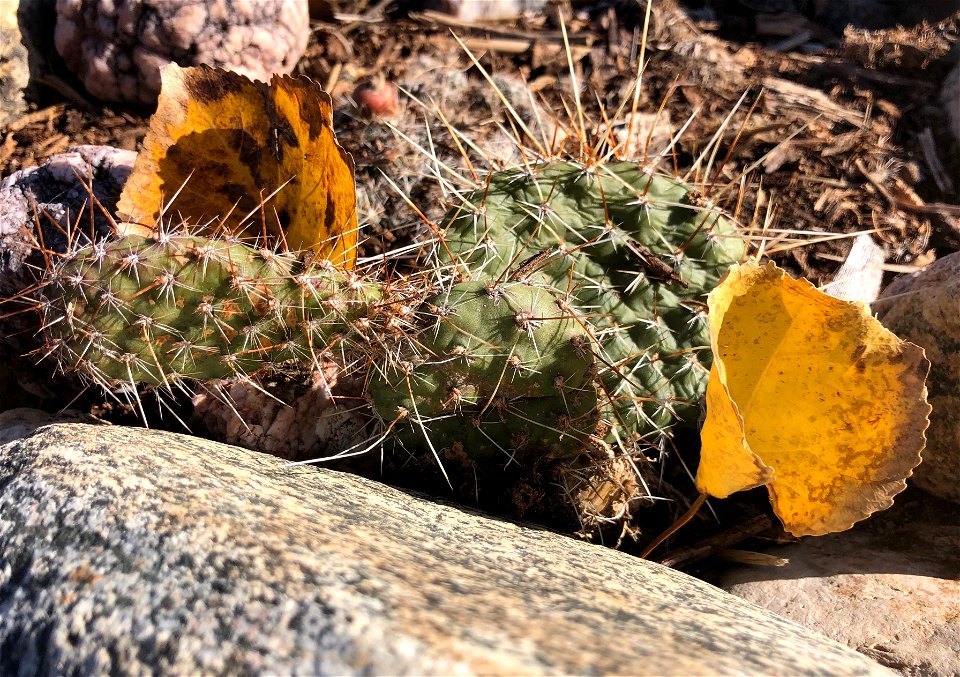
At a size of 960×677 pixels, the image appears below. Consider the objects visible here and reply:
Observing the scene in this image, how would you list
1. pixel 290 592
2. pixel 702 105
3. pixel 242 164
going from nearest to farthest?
pixel 290 592, pixel 242 164, pixel 702 105

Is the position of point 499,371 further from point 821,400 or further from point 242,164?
point 242,164

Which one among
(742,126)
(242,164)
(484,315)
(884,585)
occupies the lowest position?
(884,585)

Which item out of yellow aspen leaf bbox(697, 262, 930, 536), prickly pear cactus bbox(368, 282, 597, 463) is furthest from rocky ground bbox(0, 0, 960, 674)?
prickly pear cactus bbox(368, 282, 597, 463)

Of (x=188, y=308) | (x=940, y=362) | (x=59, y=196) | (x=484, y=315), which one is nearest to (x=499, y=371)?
(x=484, y=315)

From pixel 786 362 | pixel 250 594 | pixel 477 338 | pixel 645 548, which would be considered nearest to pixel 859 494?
pixel 786 362

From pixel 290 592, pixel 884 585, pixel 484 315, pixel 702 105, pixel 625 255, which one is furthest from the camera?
pixel 702 105

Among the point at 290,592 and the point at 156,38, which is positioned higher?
the point at 156,38

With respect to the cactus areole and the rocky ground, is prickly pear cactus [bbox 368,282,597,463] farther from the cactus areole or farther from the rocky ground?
the rocky ground
